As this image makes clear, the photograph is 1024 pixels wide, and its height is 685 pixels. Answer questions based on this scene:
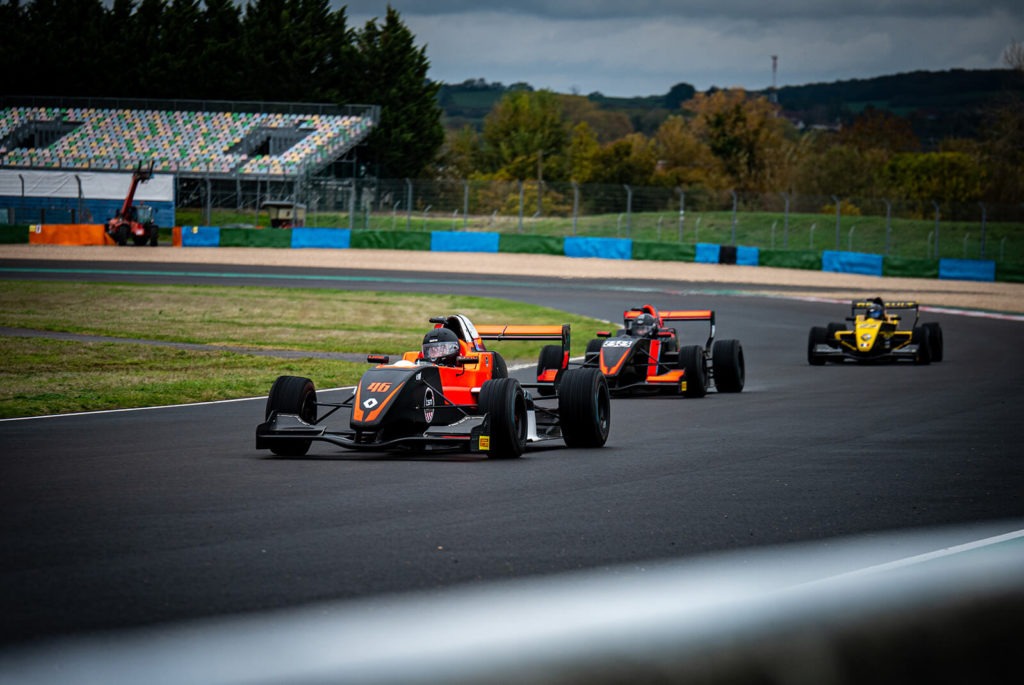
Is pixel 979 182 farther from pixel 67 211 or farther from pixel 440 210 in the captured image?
pixel 67 211

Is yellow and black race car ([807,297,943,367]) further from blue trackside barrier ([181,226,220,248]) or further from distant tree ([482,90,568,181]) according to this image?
distant tree ([482,90,568,181])

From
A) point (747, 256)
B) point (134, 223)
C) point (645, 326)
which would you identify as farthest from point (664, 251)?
point (645, 326)

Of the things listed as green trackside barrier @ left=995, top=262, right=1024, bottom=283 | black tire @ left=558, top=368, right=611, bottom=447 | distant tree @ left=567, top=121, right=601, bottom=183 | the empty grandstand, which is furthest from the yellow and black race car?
distant tree @ left=567, top=121, right=601, bottom=183

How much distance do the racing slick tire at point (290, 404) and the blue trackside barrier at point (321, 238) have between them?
151ft

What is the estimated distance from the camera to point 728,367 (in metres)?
17.3

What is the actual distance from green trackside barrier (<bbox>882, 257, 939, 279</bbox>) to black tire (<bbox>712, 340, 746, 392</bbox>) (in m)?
34.2

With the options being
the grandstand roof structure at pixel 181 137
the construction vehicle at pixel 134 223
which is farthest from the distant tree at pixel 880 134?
the construction vehicle at pixel 134 223

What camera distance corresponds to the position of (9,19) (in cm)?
7469

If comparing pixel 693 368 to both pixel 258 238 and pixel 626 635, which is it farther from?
pixel 258 238

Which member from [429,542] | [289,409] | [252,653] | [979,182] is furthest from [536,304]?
[979,182]

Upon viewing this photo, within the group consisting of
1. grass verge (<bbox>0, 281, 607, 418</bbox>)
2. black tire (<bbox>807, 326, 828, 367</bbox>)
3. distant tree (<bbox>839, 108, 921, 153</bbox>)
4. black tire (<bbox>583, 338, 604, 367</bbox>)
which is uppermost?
distant tree (<bbox>839, 108, 921, 153</bbox>)

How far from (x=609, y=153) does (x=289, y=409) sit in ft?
303

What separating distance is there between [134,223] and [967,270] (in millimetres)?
33888

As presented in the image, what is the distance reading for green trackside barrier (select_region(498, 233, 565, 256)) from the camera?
5566cm
